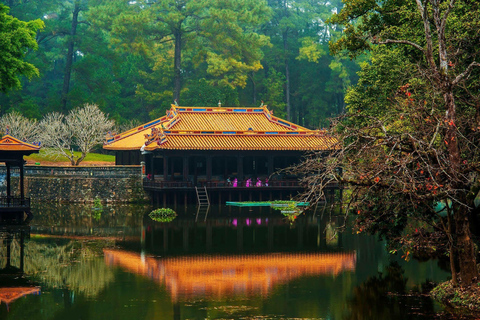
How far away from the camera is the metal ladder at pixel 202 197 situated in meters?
47.2

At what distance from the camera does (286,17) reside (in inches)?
3474

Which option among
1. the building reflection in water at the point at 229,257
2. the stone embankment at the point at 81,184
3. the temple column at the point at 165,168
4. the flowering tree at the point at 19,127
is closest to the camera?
the building reflection in water at the point at 229,257

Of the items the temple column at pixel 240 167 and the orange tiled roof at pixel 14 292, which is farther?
the temple column at pixel 240 167

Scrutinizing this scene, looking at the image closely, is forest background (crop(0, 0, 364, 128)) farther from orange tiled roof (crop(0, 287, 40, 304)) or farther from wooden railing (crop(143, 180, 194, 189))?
orange tiled roof (crop(0, 287, 40, 304))

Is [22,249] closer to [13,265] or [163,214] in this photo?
[13,265]

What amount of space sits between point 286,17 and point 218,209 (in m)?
48.2

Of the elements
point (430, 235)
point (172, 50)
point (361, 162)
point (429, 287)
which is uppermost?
point (172, 50)

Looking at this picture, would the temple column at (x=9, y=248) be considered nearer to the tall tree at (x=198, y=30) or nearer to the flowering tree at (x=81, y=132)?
the flowering tree at (x=81, y=132)

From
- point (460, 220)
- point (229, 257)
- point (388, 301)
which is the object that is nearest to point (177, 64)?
point (229, 257)

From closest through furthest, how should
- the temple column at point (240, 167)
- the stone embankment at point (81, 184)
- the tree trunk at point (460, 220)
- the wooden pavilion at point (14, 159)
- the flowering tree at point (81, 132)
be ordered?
the tree trunk at point (460, 220) < the wooden pavilion at point (14, 159) < the stone embankment at point (81, 184) < the temple column at point (240, 167) < the flowering tree at point (81, 132)

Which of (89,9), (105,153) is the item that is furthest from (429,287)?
(89,9)

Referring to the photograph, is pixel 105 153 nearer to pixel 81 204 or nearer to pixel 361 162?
pixel 81 204

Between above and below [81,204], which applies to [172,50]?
above

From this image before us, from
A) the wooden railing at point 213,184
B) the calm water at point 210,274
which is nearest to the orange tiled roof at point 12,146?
the calm water at point 210,274
